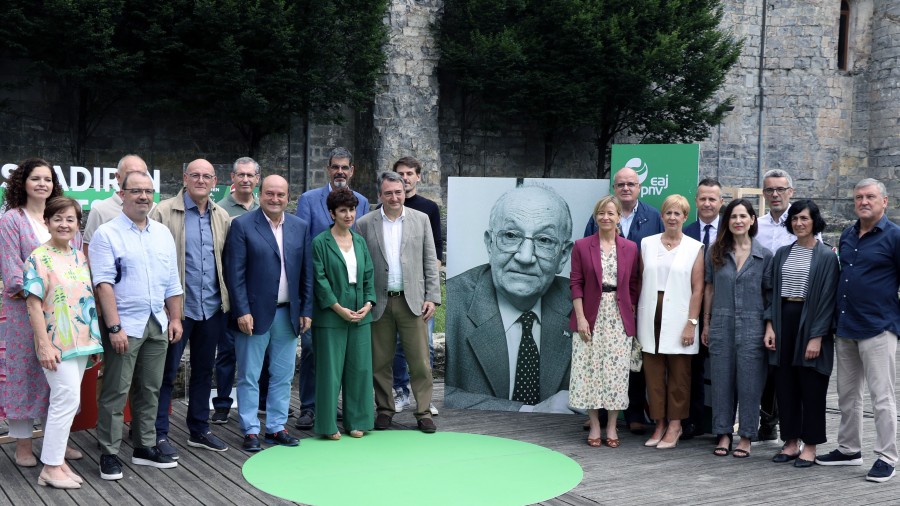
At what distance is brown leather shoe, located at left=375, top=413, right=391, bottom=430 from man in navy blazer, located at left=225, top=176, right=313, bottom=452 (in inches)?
28.0

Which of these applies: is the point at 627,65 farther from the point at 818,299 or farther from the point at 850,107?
the point at 818,299

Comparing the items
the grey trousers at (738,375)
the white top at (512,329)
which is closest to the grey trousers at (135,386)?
the white top at (512,329)

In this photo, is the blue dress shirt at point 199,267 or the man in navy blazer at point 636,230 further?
the man in navy blazer at point 636,230

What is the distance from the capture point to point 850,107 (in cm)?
2741

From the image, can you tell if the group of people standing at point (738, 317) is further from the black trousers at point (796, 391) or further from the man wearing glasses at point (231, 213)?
the man wearing glasses at point (231, 213)

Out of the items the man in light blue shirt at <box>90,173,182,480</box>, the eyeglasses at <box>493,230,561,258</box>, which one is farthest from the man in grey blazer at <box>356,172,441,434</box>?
the man in light blue shirt at <box>90,173,182,480</box>

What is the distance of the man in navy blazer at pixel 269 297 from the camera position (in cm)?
578

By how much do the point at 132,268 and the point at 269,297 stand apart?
3.17 feet

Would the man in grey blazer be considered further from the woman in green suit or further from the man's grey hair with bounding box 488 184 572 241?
the man's grey hair with bounding box 488 184 572 241

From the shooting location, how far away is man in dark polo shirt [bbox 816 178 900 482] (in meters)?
5.41

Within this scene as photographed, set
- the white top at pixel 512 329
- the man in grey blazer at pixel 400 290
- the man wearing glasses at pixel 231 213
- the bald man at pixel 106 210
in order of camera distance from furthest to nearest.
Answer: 1. the white top at pixel 512 329
2. the man in grey blazer at pixel 400 290
3. the man wearing glasses at pixel 231 213
4. the bald man at pixel 106 210

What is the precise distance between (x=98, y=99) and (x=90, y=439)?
1526 cm

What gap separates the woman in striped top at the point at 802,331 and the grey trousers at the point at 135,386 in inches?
150

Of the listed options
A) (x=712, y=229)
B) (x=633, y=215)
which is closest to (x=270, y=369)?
(x=633, y=215)
